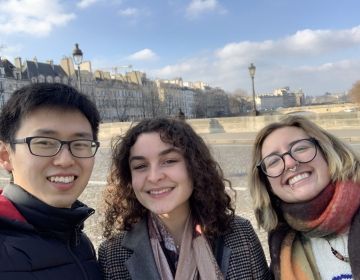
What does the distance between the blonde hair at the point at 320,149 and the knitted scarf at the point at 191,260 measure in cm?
41

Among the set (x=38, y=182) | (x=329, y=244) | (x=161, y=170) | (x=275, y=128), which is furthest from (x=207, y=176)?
(x=38, y=182)

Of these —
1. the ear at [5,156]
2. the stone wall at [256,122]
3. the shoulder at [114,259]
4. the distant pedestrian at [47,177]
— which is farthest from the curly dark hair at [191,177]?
the stone wall at [256,122]

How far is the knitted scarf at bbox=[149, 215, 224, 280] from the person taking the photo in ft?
6.66

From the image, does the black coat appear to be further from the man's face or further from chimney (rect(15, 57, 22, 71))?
chimney (rect(15, 57, 22, 71))

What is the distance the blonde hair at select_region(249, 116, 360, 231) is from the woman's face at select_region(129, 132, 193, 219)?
42 cm

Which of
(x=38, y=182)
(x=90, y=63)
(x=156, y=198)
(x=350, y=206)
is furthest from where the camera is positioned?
(x=90, y=63)

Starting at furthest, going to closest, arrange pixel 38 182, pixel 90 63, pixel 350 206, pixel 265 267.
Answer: pixel 90 63 → pixel 265 267 → pixel 350 206 → pixel 38 182

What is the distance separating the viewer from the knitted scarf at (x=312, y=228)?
196 centimetres

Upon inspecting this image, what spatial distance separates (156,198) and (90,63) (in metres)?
84.8

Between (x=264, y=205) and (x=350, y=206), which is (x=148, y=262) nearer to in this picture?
(x=264, y=205)

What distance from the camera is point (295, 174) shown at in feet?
7.00

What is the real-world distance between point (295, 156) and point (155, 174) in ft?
2.49

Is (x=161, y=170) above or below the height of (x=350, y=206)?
above

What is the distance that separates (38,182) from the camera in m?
1.76
